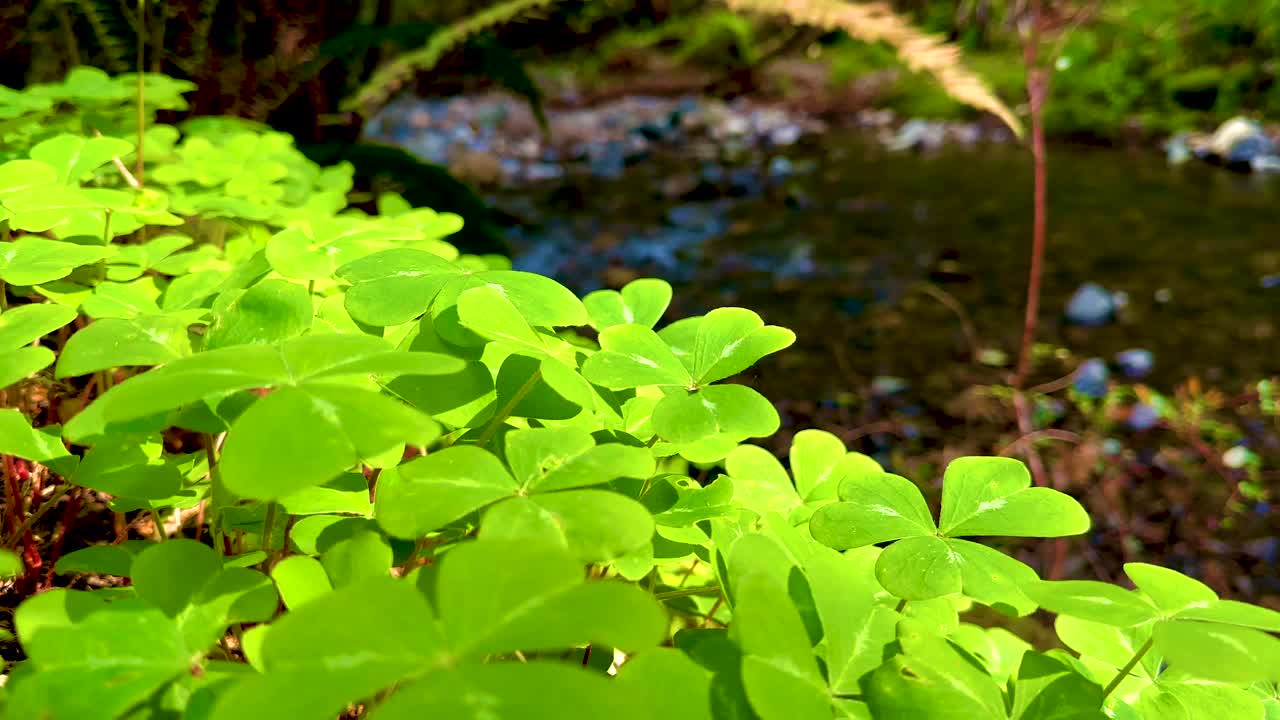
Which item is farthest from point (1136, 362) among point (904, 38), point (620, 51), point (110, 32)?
point (620, 51)

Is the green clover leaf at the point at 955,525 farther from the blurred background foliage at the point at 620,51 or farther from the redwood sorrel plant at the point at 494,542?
the blurred background foliage at the point at 620,51

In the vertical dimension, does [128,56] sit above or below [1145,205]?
above

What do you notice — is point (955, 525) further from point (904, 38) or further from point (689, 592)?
point (904, 38)

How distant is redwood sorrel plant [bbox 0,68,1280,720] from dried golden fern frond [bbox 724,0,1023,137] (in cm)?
236

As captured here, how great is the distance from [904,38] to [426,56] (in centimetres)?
175

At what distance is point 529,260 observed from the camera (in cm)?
491

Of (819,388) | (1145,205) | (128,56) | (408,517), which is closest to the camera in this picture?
(408,517)

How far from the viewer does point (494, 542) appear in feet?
1.47

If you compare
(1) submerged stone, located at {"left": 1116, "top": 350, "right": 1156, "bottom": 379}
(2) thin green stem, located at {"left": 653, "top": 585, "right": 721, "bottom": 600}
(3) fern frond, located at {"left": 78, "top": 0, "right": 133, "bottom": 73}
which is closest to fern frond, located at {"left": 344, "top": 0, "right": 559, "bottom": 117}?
(3) fern frond, located at {"left": 78, "top": 0, "right": 133, "bottom": 73}

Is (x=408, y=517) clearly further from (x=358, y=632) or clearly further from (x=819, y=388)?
(x=819, y=388)

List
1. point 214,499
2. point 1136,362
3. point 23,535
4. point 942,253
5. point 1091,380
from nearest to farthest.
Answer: point 214,499 < point 23,535 < point 1091,380 < point 1136,362 < point 942,253

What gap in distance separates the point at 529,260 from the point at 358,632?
4.58 meters

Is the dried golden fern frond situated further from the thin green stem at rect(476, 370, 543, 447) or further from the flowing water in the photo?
the thin green stem at rect(476, 370, 543, 447)

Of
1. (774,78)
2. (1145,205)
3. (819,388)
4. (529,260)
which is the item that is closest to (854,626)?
(819,388)
